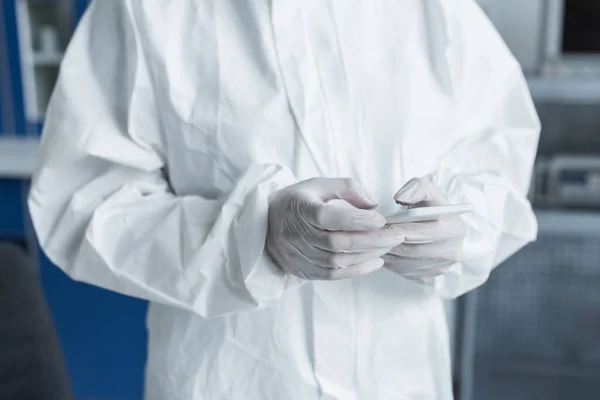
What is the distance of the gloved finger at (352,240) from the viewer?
65 cm

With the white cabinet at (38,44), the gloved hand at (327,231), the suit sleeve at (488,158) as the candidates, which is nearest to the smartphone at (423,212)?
the gloved hand at (327,231)

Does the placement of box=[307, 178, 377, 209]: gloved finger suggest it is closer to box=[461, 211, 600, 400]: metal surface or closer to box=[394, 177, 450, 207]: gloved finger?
box=[394, 177, 450, 207]: gloved finger

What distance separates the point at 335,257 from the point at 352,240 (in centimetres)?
3

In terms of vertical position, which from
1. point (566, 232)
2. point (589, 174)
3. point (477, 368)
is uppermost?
point (589, 174)

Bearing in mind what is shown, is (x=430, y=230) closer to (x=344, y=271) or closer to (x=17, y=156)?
(x=344, y=271)

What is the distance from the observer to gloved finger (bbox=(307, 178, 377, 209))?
2.22ft

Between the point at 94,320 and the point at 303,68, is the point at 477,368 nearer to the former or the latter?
the point at 94,320

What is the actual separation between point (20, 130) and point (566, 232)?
67.0 inches

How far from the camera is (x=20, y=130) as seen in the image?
2.20 m

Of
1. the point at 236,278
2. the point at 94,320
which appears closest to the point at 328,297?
the point at 236,278

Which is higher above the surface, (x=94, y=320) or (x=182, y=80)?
(x=182, y=80)

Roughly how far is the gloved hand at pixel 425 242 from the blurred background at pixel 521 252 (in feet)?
3.45

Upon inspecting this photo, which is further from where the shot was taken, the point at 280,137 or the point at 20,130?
the point at 20,130

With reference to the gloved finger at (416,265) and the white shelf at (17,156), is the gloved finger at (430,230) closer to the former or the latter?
the gloved finger at (416,265)
